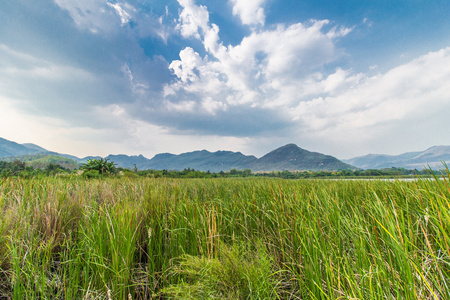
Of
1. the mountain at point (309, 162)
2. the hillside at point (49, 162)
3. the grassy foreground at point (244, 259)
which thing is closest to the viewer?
the grassy foreground at point (244, 259)

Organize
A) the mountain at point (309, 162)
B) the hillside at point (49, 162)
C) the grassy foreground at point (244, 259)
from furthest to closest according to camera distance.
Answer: the mountain at point (309, 162), the hillside at point (49, 162), the grassy foreground at point (244, 259)

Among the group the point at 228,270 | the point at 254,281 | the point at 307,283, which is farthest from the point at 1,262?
the point at 307,283

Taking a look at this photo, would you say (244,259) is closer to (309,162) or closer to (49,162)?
(49,162)

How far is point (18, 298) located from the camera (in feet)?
4.62

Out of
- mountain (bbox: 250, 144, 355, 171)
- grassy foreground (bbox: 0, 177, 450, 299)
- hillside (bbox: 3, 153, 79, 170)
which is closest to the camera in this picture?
grassy foreground (bbox: 0, 177, 450, 299)

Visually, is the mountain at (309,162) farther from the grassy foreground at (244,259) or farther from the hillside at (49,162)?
the hillside at (49,162)

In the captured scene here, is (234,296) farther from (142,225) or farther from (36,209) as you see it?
(36,209)

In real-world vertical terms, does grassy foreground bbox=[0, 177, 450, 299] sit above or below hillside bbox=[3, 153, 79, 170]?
below

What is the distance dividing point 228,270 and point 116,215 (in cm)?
147

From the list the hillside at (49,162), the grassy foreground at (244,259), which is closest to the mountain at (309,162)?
the grassy foreground at (244,259)

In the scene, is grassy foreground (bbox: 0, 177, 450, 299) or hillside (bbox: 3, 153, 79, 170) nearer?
grassy foreground (bbox: 0, 177, 450, 299)

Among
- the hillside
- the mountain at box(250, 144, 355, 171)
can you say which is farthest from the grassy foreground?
the mountain at box(250, 144, 355, 171)

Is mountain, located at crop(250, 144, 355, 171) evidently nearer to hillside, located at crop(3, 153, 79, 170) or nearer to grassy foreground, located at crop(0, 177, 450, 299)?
grassy foreground, located at crop(0, 177, 450, 299)

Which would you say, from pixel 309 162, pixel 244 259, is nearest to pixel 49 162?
pixel 244 259
